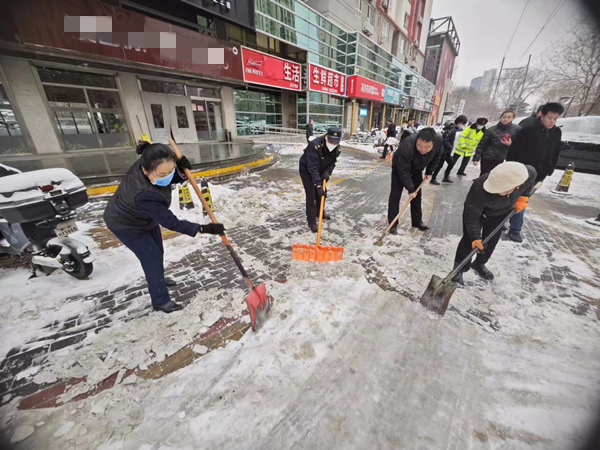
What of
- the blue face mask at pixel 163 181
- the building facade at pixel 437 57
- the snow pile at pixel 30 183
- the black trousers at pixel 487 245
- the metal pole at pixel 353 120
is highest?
the building facade at pixel 437 57

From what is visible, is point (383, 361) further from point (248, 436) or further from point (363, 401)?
point (248, 436)

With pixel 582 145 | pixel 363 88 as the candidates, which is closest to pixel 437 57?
pixel 363 88

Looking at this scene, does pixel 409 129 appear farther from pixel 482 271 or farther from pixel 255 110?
pixel 255 110

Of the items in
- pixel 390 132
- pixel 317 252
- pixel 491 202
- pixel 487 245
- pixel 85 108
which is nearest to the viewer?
pixel 491 202

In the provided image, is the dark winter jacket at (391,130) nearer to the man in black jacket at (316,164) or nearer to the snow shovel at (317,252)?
the man in black jacket at (316,164)

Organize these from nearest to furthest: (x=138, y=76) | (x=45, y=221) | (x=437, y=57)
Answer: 1. (x=45, y=221)
2. (x=138, y=76)
3. (x=437, y=57)

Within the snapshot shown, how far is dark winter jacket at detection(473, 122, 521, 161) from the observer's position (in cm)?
427

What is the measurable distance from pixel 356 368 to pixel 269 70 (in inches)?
566

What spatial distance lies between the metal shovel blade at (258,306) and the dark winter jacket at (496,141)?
16.2ft

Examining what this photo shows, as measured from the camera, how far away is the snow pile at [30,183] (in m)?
2.20

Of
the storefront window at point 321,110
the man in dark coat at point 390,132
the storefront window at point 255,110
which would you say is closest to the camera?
the man in dark coat at point 390,132

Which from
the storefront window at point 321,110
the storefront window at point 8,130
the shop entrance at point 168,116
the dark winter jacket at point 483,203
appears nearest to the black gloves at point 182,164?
the dark winter jacket at point 483,203

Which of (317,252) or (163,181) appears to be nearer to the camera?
(163,181)

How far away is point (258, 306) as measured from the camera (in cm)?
210
